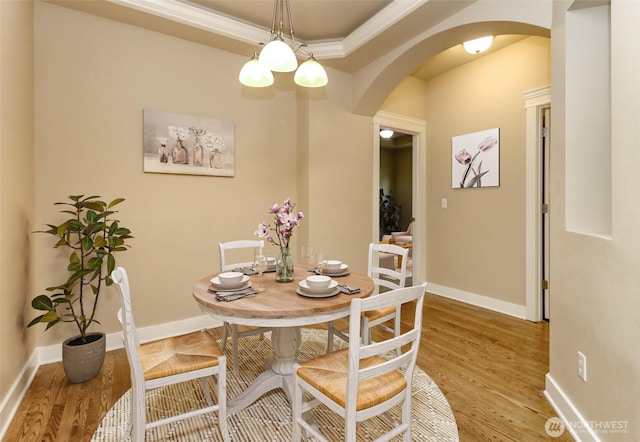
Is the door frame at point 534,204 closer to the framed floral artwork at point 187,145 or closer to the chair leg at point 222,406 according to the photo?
the framed floral artwork at point 187,145

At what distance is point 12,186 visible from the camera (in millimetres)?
1969

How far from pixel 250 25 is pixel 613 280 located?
10.5 feet

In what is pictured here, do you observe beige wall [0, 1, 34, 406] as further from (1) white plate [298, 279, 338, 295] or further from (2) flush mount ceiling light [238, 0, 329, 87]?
(1) white plate [298, 279, 338, 295]

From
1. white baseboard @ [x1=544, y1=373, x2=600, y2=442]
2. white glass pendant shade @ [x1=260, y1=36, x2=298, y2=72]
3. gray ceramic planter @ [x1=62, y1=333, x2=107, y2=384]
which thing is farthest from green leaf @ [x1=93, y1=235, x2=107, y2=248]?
white baseboard @ [x1=544, y1=373, x2=600, y2=442]

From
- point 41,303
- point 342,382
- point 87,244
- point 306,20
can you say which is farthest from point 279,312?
point 306,20

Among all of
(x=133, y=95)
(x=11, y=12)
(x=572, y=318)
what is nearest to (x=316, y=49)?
(x=133, y=95)

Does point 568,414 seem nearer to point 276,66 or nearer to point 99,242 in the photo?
point 276,66

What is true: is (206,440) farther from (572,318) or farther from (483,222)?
(483,222)

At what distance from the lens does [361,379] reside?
Answer: 1.27 meters

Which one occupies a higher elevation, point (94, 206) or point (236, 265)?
point (94, 206)

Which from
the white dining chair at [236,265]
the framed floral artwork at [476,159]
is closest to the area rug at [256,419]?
the white dining chair at [236,265]

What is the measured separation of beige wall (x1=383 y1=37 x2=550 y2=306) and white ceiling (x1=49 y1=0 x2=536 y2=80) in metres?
0.46

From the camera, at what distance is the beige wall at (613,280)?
4.22 feet

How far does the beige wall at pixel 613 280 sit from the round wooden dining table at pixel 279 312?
1067mm
